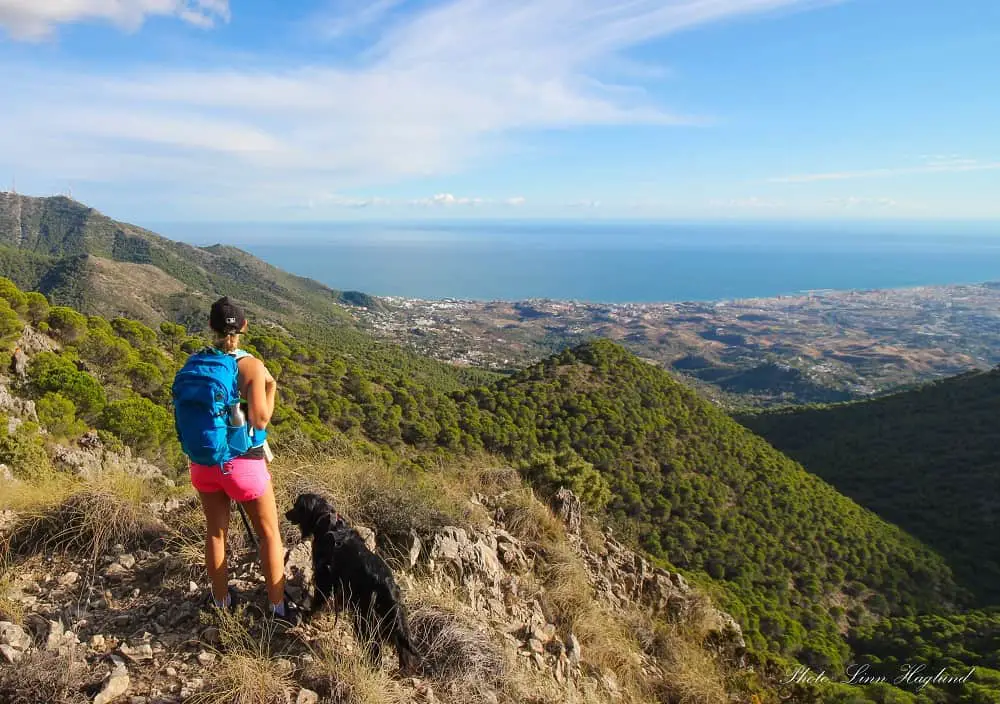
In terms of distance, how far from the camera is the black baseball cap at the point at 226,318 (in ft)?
7.92

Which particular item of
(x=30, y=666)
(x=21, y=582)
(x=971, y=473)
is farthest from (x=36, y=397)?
(x=971, y=473)

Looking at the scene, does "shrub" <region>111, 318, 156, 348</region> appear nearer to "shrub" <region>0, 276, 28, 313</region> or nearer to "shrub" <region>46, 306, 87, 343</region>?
"shrub" <region>46, 306, 87, 343</region>

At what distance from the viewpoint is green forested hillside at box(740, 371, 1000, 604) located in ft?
68.8

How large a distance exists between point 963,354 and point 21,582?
5032 inches

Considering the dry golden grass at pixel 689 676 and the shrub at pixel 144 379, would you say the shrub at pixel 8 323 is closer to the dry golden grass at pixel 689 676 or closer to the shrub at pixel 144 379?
the shrub at pixel 144 379

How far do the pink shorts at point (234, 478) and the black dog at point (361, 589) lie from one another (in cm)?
55

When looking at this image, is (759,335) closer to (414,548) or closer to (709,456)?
(709,456)

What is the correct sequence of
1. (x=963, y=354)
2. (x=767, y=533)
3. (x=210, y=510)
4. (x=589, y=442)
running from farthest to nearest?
(x=963, y=354)
(x=589, y=442)
(x=767, y=533)
(x=210, y=510)

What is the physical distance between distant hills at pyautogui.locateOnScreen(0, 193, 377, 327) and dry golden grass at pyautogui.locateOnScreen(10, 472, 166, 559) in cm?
4832

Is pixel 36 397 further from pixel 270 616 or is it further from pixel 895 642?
pixel 895 642

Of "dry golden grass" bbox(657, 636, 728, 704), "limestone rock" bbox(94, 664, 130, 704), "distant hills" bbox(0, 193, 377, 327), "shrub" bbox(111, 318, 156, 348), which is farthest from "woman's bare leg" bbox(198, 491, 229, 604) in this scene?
"distant hills" bbox(0, 193, 377, 327)

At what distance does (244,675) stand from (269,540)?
580 mm

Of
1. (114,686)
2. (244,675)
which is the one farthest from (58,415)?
(244,675)

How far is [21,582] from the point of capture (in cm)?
298
